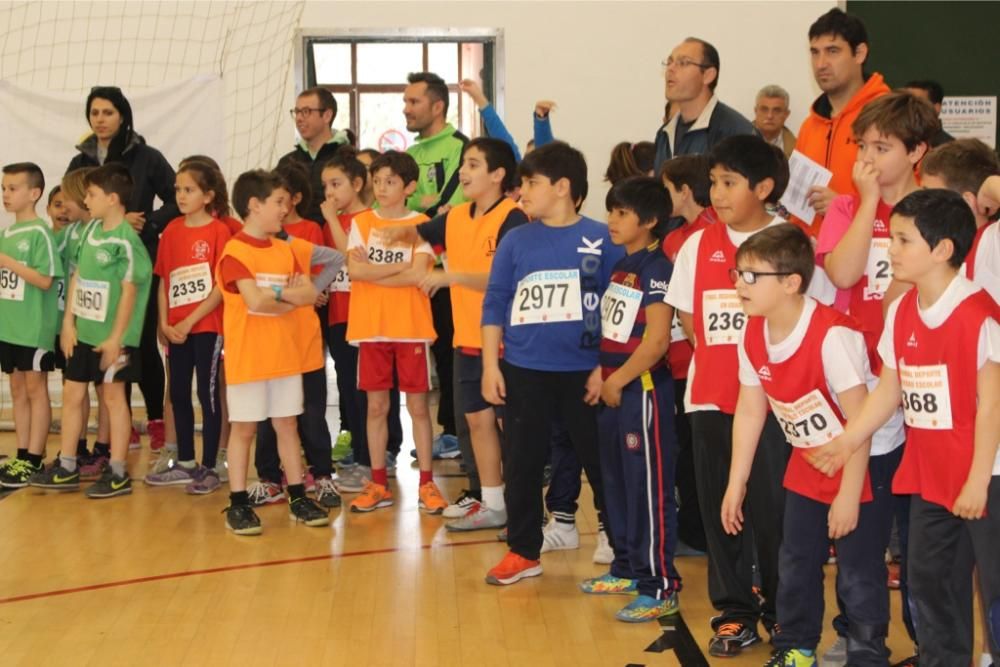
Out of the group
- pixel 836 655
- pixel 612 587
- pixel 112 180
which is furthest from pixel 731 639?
pixel 112 180

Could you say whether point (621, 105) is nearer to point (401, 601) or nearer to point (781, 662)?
point (401, 601)

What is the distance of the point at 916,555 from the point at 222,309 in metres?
3.66

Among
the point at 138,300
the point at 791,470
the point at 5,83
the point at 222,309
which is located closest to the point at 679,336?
the point at 791,470

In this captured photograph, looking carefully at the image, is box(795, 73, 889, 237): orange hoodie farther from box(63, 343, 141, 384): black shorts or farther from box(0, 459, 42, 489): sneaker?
box(0, 459, 42, 489): sneaker

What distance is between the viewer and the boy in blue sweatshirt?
156 inches

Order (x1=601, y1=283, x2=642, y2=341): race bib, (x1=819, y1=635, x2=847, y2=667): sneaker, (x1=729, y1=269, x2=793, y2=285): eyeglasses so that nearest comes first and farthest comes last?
1. (x1=729, y1=269, x2=793, y2=285): eyeglasses
2. (x1=819, y1=635, x2=847, y2=667): sneaker
3. (x1=601, y1=283, x2=642, y2=341): race bib

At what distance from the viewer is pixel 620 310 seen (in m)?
3.81

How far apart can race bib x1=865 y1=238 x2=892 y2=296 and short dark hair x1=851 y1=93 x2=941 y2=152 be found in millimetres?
275

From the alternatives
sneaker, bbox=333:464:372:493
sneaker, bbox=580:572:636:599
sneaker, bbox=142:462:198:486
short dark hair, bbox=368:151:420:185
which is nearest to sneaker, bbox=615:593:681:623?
sneaker, bbox=580:572:636:599

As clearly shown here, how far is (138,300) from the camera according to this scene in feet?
18.5

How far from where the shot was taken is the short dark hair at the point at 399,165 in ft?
16.8

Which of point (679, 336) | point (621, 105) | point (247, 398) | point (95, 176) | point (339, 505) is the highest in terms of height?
point (621, 105)

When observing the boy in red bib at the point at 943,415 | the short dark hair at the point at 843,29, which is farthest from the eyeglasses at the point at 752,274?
the short dark hair at the point at 843,29

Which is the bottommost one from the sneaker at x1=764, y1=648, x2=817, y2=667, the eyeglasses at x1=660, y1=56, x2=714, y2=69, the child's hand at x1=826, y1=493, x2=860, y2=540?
the sneaker at x1=764, y1=648, x2=817, y2=667
